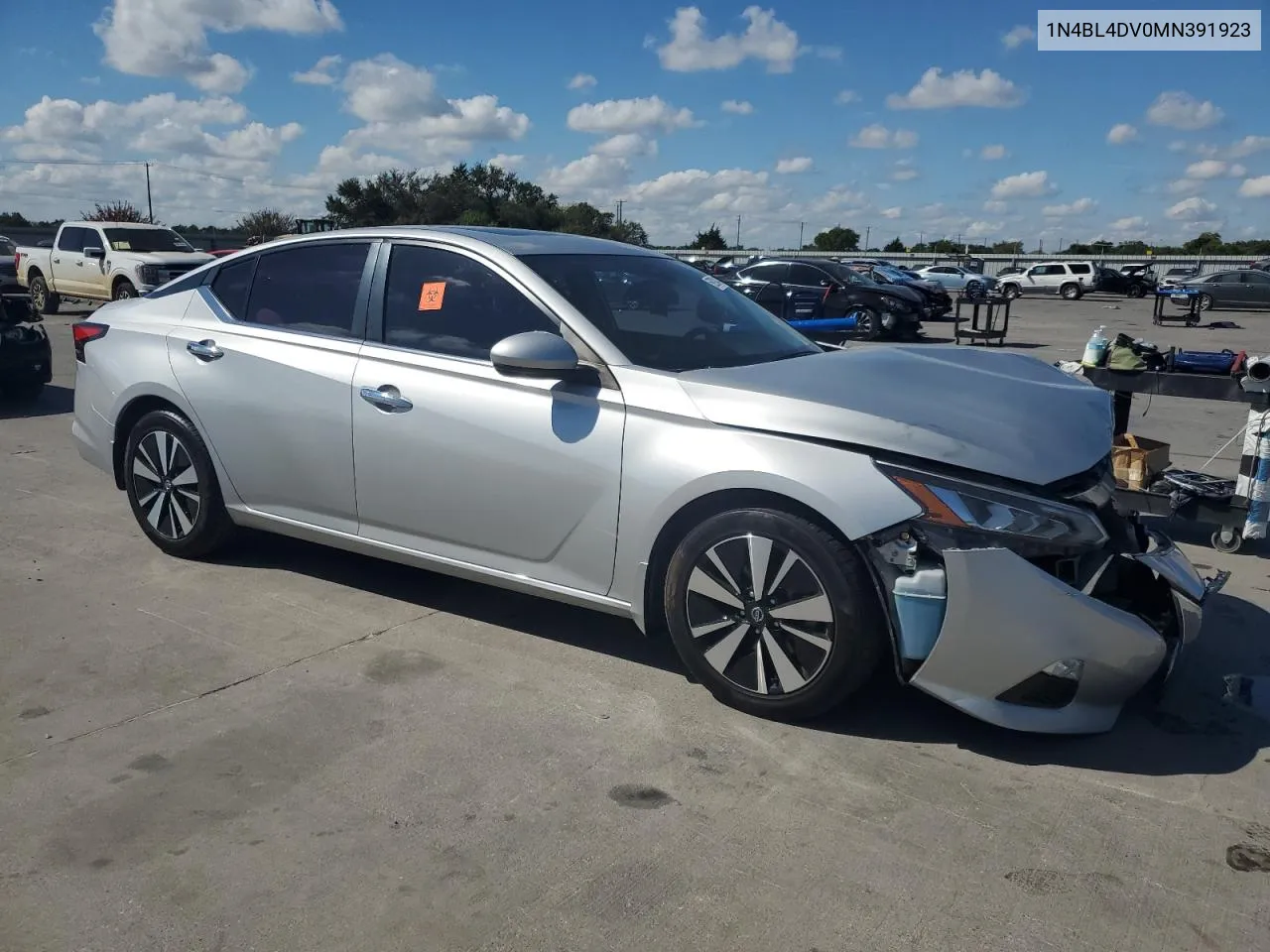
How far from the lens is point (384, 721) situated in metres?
3.58

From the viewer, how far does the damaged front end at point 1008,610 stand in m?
3.15

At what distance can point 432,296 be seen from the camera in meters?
4.37

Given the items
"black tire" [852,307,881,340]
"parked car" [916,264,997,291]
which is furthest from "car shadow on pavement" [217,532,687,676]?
"parked car" [916,264,997,291]

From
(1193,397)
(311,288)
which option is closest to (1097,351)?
(1193,397)

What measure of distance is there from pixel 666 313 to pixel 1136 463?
10.0ft

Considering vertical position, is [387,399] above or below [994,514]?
above

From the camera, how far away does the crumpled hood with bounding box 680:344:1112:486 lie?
10.9ft

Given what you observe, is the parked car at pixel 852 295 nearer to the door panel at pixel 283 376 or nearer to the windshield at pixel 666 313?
the windshield at pixel 666 313

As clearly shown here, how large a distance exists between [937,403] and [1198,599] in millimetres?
1171

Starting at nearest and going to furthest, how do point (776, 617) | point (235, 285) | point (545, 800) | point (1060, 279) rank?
point (545, 800), point (776, 617), point (235, 285), point (1060, 279)

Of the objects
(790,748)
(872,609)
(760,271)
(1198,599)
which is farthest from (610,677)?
(760,271)

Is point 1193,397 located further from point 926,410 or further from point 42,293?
point 42,293

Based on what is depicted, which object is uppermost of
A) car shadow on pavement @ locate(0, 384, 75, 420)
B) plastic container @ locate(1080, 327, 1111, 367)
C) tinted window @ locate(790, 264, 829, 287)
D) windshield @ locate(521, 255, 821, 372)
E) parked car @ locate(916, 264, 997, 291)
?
parked car @ locate(916, 264, 997, 291)

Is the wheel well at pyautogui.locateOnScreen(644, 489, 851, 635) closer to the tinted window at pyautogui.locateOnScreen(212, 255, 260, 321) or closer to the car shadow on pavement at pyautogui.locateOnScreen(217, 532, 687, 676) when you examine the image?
the car shadow on pavement at pyautogui.locateOnScreen(217, 532, 687, 676)
